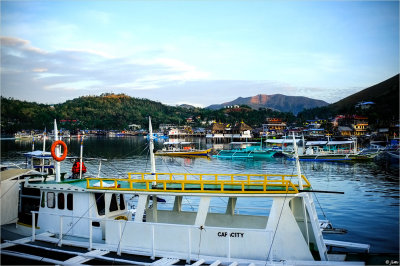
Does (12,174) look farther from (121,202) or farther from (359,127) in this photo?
(359,127)

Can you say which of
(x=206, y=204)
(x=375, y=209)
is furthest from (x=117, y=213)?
(x=375, y=209)

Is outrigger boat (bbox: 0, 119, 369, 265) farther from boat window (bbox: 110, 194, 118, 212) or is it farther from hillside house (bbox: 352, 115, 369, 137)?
hillside house (bbox: 352, 115, 369, 137)

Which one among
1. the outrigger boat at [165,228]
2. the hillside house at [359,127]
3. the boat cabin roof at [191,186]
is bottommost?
the outrigger boat at [165,228]

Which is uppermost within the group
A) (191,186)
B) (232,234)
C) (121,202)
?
(191,186)

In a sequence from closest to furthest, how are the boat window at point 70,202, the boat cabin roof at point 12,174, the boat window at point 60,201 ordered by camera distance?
1. the boat window at point 70,202
2. the boat window at point 60,201
3. the boat cabin roof at point 12,174

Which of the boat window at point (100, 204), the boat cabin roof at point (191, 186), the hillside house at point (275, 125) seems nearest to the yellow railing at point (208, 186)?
the boat cabin roof at point (191, 186)

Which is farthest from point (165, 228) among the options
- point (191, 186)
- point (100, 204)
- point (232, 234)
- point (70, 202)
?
point (70, 202)

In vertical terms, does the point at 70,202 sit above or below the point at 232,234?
above

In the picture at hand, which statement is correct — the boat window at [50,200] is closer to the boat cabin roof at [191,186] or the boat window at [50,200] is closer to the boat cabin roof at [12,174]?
the boat cabin roof at [191,186]

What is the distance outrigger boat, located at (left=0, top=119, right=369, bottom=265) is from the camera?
11406 mm

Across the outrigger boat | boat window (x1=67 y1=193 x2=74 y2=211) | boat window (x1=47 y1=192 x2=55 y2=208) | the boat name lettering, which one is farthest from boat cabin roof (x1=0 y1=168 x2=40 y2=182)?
the boat name lettering

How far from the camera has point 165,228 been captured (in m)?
12.3

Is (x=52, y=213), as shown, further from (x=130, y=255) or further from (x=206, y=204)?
(x=206, y=204)

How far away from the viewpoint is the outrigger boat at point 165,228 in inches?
449
